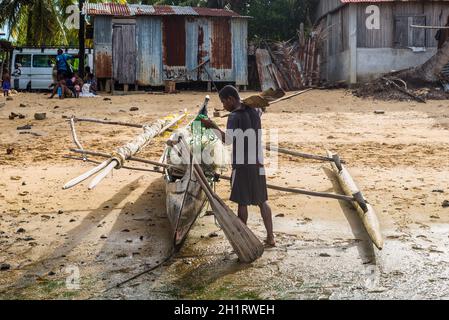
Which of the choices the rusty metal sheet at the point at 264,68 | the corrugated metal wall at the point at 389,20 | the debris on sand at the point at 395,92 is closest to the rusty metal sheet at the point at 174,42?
the rusty metal sheet at the point at 264,68

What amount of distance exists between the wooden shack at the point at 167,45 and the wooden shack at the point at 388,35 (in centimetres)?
375

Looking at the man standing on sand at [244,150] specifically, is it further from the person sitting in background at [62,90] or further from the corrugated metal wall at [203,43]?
the corrugated metal wall at [203,43]

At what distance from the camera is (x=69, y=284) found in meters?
4.36

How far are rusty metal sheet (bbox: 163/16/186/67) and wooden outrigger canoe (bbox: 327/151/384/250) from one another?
12.1 metres

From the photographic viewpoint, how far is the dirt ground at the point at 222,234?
433cm

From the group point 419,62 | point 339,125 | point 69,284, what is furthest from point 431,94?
point 69,284

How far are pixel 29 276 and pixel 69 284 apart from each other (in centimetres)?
40

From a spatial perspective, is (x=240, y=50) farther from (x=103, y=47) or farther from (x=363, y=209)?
(x=363, y=209)

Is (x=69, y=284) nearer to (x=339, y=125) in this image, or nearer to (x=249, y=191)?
(x=249, y=191)

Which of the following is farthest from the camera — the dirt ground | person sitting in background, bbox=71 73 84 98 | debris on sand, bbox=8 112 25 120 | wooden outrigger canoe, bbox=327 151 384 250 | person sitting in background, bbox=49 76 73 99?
person sitting in background, bbox=71 73 84 98

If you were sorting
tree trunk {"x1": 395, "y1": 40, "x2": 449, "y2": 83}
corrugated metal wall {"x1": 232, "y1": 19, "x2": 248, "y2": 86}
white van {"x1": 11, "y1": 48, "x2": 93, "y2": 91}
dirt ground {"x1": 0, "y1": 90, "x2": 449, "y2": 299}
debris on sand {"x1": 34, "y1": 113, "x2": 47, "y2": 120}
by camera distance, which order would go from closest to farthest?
dirt ground {"x1": 0, "y1": 90, "x2": 449, "y2": 299} < debris on sand {"x1": 34, "y1": 113, "x2": 47, "y2": 120} < tree trunk {"x1": 395, "y1": 40, "x2": 449, "y2": 83} < corrugated metal wall {"x1": 232, "y1": 19, "x2": 248, "y2": 86} < white van {"x1": 11, "y1": 48, "x2": 93, "y2": 91}

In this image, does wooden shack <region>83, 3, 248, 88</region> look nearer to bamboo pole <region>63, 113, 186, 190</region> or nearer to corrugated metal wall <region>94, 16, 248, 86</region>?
corrugated metal wall <region>94, 16, 248, 86</region>

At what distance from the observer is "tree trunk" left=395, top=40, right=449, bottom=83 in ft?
53.8

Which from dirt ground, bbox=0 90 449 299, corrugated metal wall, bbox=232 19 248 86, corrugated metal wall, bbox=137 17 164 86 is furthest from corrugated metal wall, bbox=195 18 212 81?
dirt ground, bbox=0 90 449 299
